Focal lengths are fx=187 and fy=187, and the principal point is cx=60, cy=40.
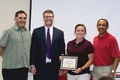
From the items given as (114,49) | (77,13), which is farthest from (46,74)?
(77,13)

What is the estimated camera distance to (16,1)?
3721 millimetres

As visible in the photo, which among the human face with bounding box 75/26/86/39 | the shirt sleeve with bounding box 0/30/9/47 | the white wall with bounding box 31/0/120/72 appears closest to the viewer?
the shirt sleeve with bounding box 0/30/9/47

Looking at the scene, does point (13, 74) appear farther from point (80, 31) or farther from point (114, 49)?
point (114, 49)

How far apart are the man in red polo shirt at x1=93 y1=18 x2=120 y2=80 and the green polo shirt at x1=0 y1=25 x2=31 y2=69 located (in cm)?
104

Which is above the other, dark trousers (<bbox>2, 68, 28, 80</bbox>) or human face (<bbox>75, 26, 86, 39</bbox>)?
human face (<bbox>75, 26, 86, 39</bbox>)

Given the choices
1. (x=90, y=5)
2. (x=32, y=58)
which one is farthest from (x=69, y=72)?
(x=90, y=5)

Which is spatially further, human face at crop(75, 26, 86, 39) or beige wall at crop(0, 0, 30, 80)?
beige wall at crop(0, 0, 30, 80)

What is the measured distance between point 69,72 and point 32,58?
562 mm

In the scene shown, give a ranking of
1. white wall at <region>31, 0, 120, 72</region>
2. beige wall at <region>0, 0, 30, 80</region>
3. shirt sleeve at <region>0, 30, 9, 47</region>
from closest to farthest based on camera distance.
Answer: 1. shirt sleeve at <region>0, 30, 9, 47</region>
2. white wall at <region>31, 0, 120, 72</region>
3. beige wall at <region>0, 0, 30, 80</region>

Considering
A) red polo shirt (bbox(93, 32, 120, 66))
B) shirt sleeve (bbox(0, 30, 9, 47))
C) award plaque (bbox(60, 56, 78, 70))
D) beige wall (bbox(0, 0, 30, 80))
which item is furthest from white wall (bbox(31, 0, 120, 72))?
shirt sleeve (bbox(0, 30, 9, 47))

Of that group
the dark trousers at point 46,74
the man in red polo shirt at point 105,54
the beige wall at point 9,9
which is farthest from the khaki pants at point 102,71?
the beige wall at point 9,9

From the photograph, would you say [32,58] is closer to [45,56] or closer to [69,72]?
[45,56]

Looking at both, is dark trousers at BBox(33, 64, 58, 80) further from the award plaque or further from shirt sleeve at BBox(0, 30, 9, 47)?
shirt sleeve at BBox(0, 30, 9, 47)

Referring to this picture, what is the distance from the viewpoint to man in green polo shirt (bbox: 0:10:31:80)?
255 centimetres
